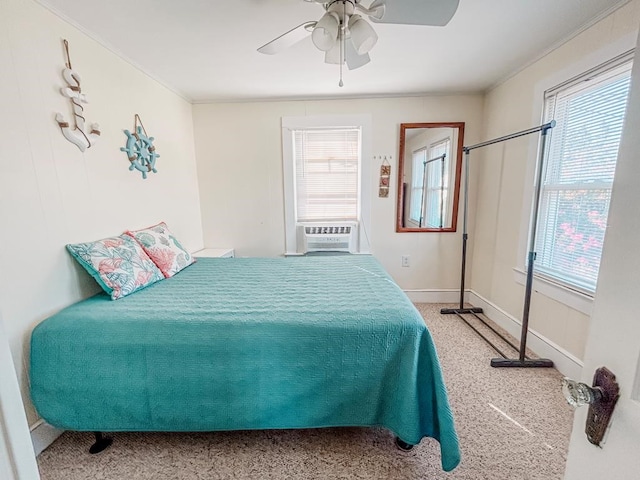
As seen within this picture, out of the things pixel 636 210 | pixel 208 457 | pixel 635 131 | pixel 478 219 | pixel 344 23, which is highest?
pixel 344 23

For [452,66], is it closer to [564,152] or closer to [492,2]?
[492,2]

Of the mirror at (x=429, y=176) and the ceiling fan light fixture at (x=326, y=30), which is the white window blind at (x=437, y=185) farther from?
the ceiling fan light fixture at (x=326, y=30)

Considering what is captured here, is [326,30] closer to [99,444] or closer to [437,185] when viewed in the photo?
[437,185]

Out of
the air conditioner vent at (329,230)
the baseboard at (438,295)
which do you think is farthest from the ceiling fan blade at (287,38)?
the baseboard at (438,295)

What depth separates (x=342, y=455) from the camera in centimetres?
138

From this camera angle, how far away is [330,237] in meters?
3.16

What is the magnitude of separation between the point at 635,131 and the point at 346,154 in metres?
2.83

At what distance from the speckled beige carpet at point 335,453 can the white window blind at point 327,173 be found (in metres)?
2.17

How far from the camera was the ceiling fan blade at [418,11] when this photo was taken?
1.20 meters

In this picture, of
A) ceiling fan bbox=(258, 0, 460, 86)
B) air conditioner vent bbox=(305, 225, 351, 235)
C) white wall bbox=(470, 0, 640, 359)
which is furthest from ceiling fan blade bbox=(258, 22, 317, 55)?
air conditioner vent bbox=(305, 225, 351, 235)

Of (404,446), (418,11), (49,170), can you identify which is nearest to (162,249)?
(49,170)

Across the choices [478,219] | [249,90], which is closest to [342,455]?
[478,219]

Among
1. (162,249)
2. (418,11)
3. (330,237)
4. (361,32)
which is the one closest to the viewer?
(418,11)

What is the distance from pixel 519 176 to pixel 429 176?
0.87 meters
